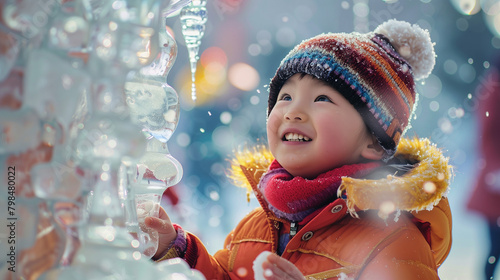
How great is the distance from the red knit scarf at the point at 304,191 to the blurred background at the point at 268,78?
969 millimetres

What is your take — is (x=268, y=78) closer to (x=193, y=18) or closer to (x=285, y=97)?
(x=285, y=97)

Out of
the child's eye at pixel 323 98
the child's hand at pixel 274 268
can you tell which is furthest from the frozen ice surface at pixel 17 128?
the child's eye at pixel 323 98

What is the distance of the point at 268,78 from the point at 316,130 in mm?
1016

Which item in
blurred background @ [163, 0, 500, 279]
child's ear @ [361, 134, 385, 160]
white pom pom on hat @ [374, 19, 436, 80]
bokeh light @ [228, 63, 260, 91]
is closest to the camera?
child's ear @ [361, 134, 385, 160]

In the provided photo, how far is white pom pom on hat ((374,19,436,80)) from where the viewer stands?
3.77ft

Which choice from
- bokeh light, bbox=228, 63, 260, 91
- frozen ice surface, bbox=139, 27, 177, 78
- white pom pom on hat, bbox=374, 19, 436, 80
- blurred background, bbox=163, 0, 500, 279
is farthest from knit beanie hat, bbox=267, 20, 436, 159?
bokeh light, bbox=228, 63, 260, 91

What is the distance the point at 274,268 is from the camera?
2.04 ft

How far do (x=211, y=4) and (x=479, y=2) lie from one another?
121cm

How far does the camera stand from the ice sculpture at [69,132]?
328 millimetres

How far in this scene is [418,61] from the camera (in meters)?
1.16

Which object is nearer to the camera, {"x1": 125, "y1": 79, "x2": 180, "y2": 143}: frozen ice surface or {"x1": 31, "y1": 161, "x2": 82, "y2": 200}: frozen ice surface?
{"x1": 31, "y1": 161, "x2": 82, "y2": 200}: frozen ice surface

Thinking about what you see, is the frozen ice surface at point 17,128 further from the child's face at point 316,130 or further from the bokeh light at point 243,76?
the bokeh light at point 243,76

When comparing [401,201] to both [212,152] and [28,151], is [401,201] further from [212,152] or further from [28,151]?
[212,152]

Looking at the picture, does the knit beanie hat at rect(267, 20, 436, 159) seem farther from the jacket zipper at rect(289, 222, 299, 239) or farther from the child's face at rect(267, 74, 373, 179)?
the jacket zipper at rect(289, 222, 299, 239)
